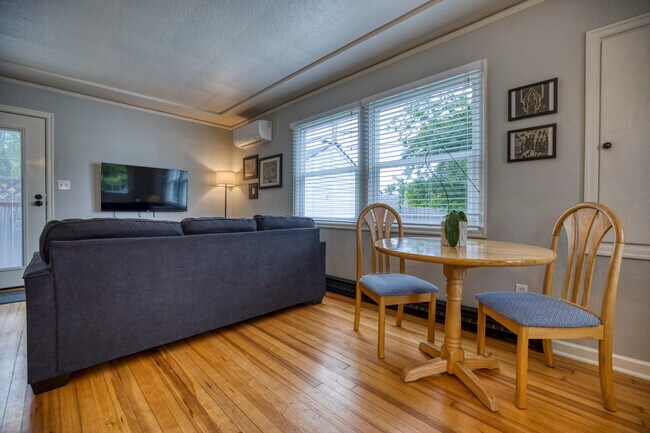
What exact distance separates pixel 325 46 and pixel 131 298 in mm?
2583

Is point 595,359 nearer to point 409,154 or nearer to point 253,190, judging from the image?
point 409,154

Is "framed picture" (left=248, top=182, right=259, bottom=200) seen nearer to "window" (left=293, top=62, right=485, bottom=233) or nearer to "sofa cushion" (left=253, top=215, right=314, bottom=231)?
"window" (left=293, top=62, right=485, bottom=233)

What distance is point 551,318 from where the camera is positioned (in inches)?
50.7

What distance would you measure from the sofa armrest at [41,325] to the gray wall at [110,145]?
2837 millimetres

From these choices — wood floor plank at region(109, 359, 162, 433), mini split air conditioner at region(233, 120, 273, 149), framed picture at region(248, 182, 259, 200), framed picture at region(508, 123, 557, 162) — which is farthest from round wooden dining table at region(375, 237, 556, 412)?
framed picture at region(248, 182, 259, 200)

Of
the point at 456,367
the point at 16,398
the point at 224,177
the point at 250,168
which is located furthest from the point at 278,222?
the point at 224,177

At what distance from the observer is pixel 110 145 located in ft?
12.7

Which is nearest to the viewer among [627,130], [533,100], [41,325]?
[41,325]

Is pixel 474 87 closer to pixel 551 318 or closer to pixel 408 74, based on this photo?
pixel 408 74

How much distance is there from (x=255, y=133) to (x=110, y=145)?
6.35 feet

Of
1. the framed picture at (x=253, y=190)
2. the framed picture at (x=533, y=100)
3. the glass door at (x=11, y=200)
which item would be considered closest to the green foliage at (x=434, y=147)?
the framed picture at (x=533, y=100)

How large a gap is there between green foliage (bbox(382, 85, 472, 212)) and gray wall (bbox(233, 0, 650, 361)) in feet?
0.68

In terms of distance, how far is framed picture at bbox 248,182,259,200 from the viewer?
456 cm

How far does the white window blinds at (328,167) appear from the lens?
321 cm
